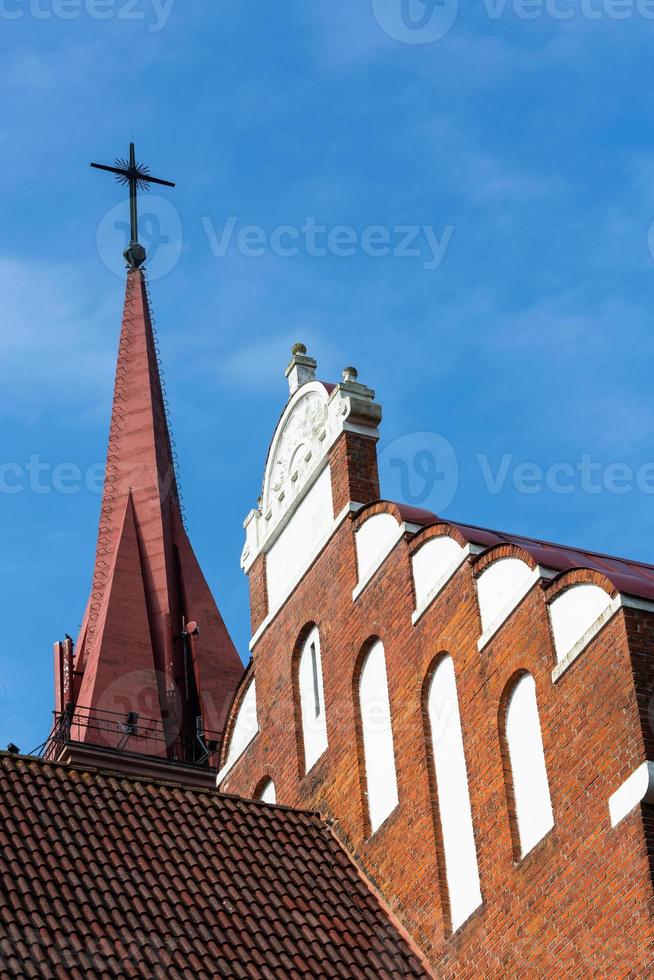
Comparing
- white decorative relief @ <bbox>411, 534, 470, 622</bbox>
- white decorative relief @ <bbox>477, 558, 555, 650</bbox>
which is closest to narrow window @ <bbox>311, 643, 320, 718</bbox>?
white decorative relief @ <bbox>411, 534, 470, 622</bbox>

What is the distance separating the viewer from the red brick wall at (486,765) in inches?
579

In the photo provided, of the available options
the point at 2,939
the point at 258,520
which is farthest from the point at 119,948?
the point at 258,520

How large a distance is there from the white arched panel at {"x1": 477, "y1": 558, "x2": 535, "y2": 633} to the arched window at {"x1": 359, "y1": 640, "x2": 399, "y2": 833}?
1901 millimetres

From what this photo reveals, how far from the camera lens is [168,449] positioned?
143 feet

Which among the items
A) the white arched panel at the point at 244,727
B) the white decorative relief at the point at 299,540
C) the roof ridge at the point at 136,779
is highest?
the white decorative relief at the point at 299,540

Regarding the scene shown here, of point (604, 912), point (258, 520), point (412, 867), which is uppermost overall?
point (258, 520)

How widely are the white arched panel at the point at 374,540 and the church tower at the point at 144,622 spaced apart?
15.2 meters

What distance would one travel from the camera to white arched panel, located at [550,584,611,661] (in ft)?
50.9

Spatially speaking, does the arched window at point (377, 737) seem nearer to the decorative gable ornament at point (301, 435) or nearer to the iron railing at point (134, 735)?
the decorative gable ornament at point (301, 435)

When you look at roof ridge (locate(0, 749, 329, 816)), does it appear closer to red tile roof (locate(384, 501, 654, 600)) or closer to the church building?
the church building

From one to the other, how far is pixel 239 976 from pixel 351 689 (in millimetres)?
4308

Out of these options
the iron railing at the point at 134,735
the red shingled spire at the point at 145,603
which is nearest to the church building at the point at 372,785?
the iron railing at the point at 134,735

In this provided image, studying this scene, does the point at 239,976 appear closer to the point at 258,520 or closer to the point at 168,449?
the point at 258,520

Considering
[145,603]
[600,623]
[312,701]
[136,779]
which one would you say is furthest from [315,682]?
[145,603]
